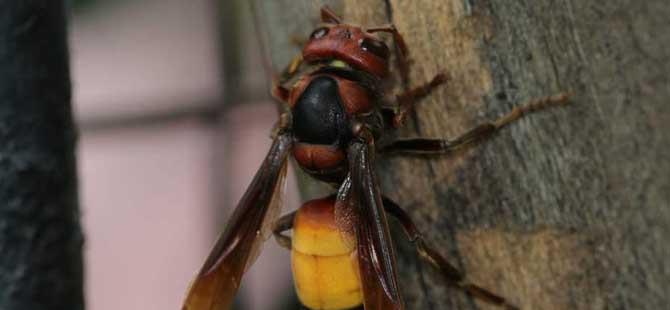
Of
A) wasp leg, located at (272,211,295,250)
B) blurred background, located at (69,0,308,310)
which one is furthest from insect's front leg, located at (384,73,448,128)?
blurred background, located at (69,0,308,310)

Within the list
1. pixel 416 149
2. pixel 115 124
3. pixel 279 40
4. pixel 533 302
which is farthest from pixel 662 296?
pixel 115 124

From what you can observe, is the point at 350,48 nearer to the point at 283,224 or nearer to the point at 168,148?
the point at 283,224

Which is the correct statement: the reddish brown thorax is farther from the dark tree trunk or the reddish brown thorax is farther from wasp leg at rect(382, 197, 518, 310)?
the dark tree trunk

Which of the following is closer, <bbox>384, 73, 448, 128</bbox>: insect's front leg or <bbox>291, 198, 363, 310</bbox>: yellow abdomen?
<bbox>384, 73, 448, 128</bbox>: insect's front leg

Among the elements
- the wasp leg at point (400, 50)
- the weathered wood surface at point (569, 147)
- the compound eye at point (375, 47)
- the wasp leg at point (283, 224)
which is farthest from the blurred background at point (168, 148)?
the weathered wood surface at point (569, 147)

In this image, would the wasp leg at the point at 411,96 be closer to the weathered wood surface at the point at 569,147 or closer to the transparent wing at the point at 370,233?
the weathered wood surface at the point at 569,147
